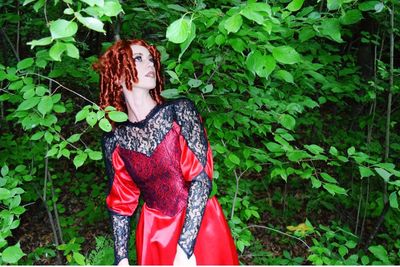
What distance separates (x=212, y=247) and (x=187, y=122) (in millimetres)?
504

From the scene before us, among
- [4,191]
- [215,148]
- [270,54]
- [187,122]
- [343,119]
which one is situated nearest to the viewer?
[270,54]

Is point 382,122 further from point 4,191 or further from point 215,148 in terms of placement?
point 4,191

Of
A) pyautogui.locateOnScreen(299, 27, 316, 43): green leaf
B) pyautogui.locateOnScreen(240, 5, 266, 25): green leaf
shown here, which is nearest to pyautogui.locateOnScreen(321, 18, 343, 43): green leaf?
pyautogui.locateOnScreen(299, 27, 316, 43): green leaf

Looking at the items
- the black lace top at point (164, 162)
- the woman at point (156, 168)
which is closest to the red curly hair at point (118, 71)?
the woman at point (156, 168)

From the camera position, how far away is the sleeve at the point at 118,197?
65.7 inches

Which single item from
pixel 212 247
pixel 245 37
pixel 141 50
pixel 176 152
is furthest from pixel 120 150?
pixel 245 37

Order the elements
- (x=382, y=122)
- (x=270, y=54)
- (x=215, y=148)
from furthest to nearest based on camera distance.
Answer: (x=382, y=122)
(x=215, y=148)
(x=270, y=54)

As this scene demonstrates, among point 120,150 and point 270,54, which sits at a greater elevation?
point 270,54

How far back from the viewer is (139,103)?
1.57 metres

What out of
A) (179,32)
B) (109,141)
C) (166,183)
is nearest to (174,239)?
(166,183)

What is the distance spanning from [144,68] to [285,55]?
603mm

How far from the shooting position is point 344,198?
12.8 ft

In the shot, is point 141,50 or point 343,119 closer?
point 141,50

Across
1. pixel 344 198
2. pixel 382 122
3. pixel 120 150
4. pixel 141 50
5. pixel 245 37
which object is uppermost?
pixel 245 37
